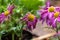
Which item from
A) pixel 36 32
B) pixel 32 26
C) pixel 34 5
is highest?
pixel 34 5

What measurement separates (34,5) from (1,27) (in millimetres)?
1533

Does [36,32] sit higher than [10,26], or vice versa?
[36,32]

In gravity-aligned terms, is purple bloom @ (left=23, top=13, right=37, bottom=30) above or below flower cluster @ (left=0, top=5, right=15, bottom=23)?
below

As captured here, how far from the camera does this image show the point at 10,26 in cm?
122

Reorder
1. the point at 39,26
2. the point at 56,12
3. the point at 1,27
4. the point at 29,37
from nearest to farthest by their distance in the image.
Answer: the point at 56,12
the point at 1,27
the point at 29,37
the point at 39,26

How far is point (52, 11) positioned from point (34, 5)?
1605 mm

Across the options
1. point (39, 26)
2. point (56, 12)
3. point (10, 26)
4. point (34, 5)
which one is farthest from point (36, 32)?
point (56, 12)

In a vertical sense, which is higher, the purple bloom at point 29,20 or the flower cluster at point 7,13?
the flower cluster at point 7,13

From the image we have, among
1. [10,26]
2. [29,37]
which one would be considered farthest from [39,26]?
[10,26]

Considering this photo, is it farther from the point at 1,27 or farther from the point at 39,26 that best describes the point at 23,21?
the point at 39,26

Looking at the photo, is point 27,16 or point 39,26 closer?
point 27,16

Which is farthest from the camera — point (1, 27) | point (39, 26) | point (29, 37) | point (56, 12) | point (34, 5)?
point (34, 5)

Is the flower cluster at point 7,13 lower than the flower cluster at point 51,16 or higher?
higher

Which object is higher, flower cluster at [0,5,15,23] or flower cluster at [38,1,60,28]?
flower cluster at [0,5,15,23]
